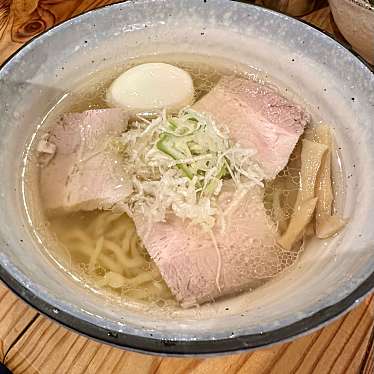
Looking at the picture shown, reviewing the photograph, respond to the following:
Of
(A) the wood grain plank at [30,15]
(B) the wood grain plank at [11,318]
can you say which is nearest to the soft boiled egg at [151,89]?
(A) the wood grain plank at [30,15]

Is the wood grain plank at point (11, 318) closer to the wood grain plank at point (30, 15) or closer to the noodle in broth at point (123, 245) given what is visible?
the noodle in broth at point (123, 245)

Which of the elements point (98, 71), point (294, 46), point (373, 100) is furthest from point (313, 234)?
point (98, 71)

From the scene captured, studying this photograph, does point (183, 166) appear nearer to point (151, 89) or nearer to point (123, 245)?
point (123, 245)

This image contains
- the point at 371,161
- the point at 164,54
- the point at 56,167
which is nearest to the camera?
the point at 371,161

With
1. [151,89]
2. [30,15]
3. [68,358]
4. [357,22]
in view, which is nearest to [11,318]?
[68,358]

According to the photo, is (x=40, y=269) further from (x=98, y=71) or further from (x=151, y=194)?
(x=98, y=71)
